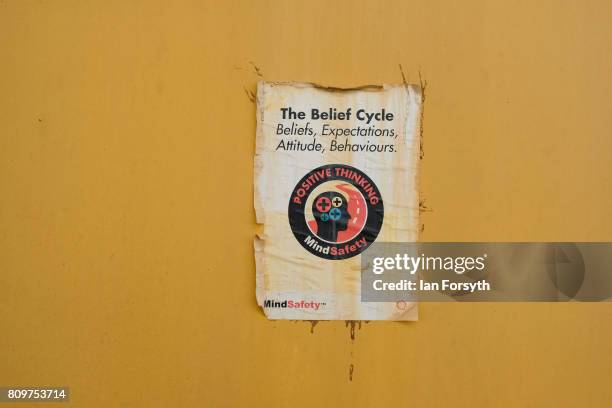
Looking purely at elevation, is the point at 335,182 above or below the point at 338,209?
above

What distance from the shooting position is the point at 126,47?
3.54 meters

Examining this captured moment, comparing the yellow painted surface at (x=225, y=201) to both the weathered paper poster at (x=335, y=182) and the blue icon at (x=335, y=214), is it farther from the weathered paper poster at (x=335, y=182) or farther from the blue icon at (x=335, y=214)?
the blue icon at (x=335, y=214)

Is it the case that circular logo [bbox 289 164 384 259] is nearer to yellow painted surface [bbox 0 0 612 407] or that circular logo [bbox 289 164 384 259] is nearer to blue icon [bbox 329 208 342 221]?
blue icon [bbox 329 208 342 221]

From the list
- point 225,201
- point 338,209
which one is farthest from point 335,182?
point 225,201

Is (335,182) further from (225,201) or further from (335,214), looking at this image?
(225,201)

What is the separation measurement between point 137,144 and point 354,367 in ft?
4.66

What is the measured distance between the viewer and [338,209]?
3.52 m

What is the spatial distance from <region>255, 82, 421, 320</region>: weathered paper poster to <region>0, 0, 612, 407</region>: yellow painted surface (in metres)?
0.07

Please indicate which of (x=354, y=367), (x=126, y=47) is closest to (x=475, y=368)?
(x=354, y=367)

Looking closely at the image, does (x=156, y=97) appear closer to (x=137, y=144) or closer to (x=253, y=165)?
(x=137, y=144)

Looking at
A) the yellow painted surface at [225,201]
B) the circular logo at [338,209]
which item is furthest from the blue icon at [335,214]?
the yellow painted surface at [225,201]

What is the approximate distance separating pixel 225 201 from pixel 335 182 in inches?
20.0

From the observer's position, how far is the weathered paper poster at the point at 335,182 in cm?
351

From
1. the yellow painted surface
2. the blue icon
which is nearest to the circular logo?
the blue icon
